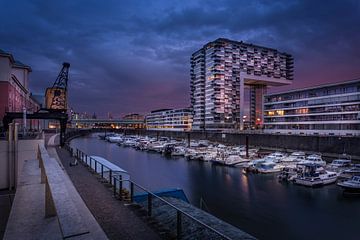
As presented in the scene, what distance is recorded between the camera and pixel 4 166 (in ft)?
70.5

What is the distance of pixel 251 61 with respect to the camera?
158000 millimetres

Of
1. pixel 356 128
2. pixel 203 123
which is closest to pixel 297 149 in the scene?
pixel 356 128

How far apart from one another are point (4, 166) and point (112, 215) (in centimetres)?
1718

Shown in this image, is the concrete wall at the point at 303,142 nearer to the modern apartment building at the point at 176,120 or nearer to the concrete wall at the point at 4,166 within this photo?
the concrete wall at the point at 4,166

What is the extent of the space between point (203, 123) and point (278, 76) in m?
62.3

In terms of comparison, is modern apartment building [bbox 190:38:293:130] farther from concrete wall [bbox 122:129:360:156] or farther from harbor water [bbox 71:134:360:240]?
harbor water [bbox 71:134:360:240]

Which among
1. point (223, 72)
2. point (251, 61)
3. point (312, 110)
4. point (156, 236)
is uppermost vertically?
point (251, 61)

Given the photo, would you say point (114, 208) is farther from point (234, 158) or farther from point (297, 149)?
point (297, 149)

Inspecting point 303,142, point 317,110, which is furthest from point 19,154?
point 317,110

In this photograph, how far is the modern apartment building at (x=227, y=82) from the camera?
462 ft

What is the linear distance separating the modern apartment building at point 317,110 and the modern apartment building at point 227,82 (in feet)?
137

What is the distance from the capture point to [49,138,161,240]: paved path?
26.0ft

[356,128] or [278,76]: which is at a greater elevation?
[278,76]

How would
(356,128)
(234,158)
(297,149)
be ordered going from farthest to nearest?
(356,128) < (297,149) < (234,158)
